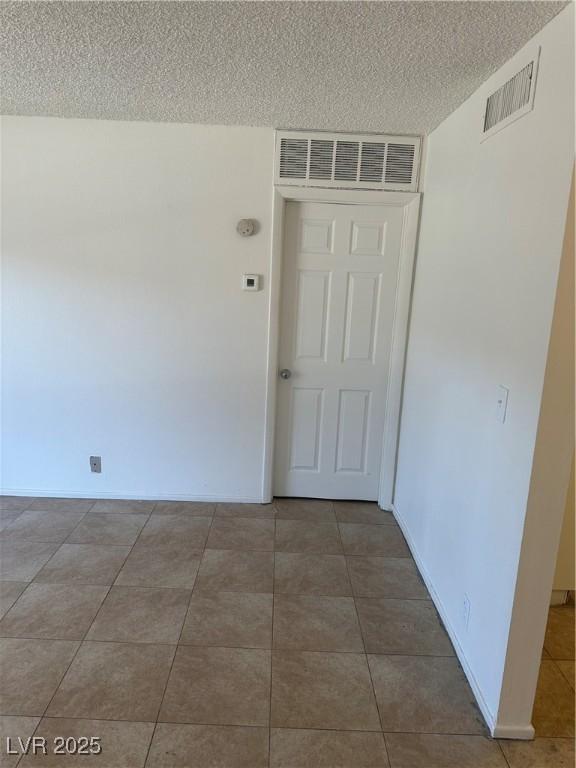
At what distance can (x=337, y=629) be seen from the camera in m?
2.24

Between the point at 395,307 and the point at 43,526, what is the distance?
2.62m

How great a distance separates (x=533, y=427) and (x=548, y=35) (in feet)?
4.20

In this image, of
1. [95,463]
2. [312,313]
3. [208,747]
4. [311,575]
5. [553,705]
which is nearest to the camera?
[208,747]

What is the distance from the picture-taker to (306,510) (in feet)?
11.1

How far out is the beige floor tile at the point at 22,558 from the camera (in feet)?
8.39

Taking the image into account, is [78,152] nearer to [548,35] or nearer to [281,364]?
[281,364]

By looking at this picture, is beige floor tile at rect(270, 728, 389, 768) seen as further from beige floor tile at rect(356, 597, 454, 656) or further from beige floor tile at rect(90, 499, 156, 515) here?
beige floor tile at rect(90, 499, 156, 515)

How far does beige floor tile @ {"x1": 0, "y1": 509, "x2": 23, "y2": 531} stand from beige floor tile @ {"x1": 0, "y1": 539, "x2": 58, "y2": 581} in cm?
21

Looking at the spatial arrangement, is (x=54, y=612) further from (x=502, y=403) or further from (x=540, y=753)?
(x=502, y=403)

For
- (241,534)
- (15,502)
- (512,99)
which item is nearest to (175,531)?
(241,534)

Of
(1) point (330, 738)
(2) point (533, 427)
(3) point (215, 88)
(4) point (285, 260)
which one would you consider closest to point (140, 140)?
(3) point (215, 88)

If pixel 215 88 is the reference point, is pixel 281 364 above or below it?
below

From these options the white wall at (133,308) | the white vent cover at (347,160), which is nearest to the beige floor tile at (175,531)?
the white wall at (133,308)

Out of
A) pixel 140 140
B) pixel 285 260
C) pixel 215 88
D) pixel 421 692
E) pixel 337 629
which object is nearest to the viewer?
pixel 421 692
